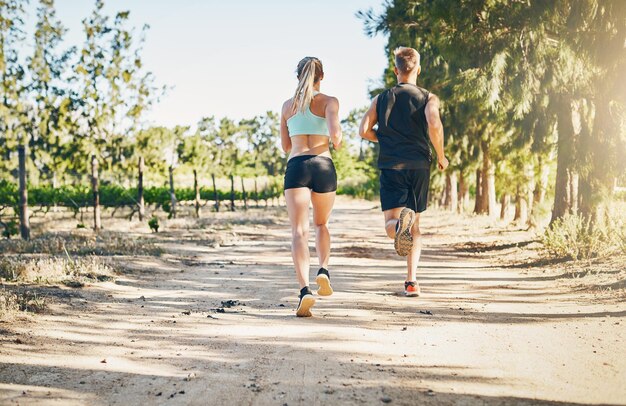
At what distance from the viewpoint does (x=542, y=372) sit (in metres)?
3.39

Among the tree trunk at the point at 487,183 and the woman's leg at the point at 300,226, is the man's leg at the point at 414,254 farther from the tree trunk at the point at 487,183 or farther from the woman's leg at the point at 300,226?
the tree trunk at the point at 487,183

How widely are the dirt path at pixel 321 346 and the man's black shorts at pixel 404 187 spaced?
964mm

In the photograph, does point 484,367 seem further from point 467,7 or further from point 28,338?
point 467,7

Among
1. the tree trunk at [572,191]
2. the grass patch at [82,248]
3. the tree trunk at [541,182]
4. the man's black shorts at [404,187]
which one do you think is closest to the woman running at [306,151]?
the man's black shorts at [404,187]

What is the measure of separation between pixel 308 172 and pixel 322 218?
20.7 inches

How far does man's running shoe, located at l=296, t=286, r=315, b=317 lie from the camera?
501cm

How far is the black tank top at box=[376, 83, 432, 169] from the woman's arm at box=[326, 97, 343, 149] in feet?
→ 2.96

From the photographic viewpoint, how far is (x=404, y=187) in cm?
600

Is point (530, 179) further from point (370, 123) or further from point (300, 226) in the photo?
point (300, 226)

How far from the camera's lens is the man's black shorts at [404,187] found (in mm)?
5973

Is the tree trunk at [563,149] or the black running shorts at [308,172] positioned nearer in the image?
the black running shorts at [308,172]

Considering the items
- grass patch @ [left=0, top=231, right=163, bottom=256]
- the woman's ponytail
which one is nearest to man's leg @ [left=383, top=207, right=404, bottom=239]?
the woman's ponytail

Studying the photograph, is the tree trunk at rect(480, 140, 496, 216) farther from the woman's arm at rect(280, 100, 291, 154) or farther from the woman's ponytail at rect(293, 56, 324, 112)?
the woman's ponytail at rect(293, 56, 324, 112)

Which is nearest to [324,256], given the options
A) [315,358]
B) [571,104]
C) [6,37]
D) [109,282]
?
[315,358]
